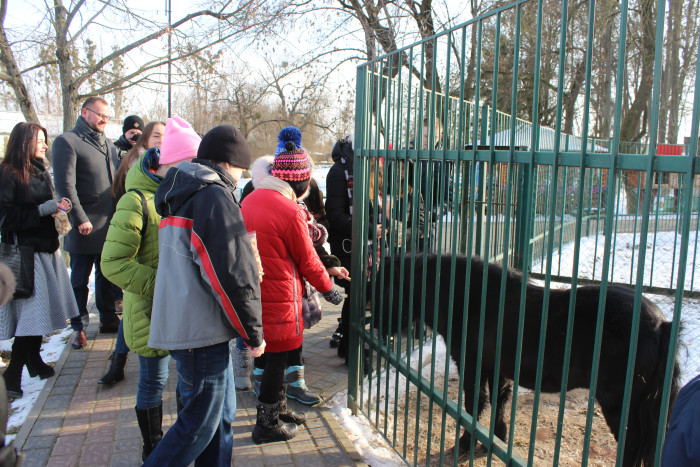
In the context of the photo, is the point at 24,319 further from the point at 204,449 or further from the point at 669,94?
the point at 669,94

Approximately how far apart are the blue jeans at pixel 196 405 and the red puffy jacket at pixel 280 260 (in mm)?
612

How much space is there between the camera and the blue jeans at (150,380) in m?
2.61

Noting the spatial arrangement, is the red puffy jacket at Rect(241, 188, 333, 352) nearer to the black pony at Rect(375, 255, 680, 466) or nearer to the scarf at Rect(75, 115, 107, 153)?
the black pony at Rect(375, 255, 680, 466)

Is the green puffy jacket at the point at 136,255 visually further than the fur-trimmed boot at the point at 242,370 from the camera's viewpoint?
No

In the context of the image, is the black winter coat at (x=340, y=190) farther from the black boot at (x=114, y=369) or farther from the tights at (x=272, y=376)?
the black boot at (x=114, y=369)

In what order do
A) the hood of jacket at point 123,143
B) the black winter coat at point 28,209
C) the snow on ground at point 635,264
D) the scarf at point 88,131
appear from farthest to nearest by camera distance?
the snow on ground at point 635,264 → the hood of jacket at point 123,143 → the scarf at point 88,131 → the black winter coat at point 28,209

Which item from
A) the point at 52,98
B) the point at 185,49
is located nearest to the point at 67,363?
the point at 185,49

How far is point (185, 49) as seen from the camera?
28.6 ft

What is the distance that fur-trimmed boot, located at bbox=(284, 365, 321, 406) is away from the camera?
3441mm

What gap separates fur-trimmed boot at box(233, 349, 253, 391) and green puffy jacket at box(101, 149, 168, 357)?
3.81ft

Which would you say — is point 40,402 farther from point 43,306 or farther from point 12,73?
point 12,73

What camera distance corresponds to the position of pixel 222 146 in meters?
2.28

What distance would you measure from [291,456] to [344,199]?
1.99 meters

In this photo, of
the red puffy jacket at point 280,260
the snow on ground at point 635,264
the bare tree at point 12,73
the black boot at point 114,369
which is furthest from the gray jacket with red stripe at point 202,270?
the bare tree at point 12,73
